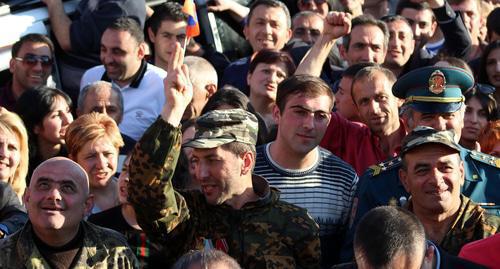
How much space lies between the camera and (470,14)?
11.4 meters

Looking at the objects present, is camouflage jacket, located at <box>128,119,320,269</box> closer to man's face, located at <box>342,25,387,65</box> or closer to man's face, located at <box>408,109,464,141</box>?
man's face, located at <box>408,109,464,141</box>

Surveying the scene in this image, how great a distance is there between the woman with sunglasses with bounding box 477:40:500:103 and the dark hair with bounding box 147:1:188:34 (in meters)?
2.34

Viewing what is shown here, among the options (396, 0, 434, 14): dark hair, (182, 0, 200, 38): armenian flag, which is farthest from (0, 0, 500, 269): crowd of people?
(396, 0, 434, 14): dark hair

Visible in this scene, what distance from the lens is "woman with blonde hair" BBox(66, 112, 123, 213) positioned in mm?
7656

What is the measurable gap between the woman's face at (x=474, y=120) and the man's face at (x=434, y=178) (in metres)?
1.77

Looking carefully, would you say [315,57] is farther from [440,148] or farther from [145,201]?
[145,201]

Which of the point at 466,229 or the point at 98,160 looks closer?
the point at 466,229

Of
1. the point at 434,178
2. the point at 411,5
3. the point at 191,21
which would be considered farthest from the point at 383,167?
the point at 411,5

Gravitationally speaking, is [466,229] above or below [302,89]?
below

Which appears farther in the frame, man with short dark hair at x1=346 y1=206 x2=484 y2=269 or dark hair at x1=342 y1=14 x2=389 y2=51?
dark hair at x1=342 y1=14 x2=389 y2=51

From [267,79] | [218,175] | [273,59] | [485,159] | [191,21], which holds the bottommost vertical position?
[267,79]

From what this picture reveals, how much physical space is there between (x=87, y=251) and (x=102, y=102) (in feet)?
8.70

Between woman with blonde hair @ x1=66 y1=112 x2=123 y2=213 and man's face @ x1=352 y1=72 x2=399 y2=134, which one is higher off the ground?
man's face @ x1=352 y1=72 x2=399 y2=134

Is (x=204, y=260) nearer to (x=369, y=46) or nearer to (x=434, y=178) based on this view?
(x=434, y=178)
